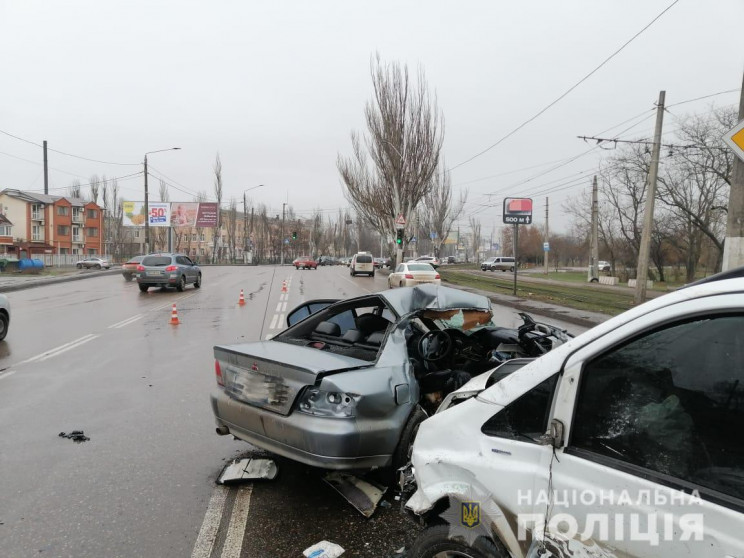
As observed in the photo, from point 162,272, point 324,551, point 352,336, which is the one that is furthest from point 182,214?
point 324,551

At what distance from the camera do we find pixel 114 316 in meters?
14.0

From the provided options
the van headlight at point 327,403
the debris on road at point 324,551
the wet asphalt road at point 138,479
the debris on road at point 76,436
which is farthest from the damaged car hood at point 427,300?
the debris on road at point 76,436

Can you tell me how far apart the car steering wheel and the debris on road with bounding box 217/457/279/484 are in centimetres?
152

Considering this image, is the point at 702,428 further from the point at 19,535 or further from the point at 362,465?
the point at 19,535

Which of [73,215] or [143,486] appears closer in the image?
[143,486]

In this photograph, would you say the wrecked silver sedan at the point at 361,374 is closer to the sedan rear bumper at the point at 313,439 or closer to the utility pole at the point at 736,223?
the sedan rear bumper at the point at 313,439

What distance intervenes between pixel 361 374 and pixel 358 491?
2.96 feet

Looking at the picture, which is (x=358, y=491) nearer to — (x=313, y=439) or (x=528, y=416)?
(x=313, y=439)

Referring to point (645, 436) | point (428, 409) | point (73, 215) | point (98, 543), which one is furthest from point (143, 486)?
point (73, 215)

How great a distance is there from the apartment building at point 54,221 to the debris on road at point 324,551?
78.6m

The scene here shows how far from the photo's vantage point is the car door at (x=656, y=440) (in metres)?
1.37

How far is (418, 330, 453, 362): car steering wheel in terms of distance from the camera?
4164 mm

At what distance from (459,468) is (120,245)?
8611 cm

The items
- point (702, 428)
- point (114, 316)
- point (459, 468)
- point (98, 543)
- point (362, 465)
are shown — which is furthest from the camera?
point (114, 316)
